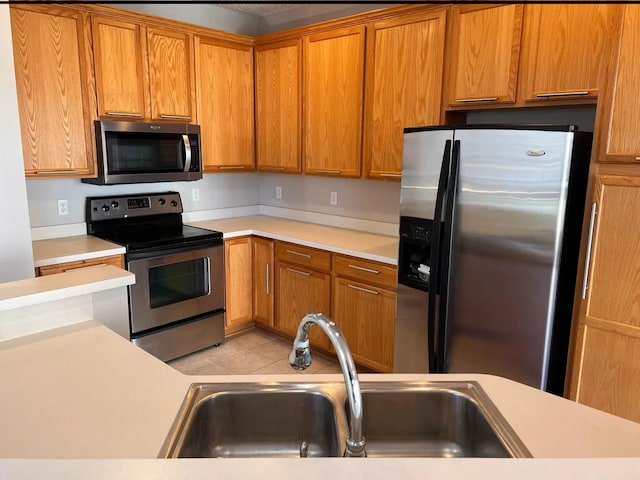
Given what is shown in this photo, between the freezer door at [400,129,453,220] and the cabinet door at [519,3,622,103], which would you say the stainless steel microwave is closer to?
the freezer door at [400,129,453,220]

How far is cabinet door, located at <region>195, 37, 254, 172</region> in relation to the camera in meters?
3.64

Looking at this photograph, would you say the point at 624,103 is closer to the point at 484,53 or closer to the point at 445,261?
the point at 484,53

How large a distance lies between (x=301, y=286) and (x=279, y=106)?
4.86 ft

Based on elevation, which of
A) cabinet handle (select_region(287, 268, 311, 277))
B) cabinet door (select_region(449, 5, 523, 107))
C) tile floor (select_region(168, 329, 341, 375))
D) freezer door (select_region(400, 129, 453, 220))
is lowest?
tile floor (select_region(168, 329, 341, 375))

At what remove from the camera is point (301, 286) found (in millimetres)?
3463

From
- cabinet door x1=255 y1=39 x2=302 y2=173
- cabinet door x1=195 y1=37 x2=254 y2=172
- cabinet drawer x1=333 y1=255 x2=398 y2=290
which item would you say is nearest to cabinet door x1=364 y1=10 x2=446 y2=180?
cabinet drawer x1=333 y1=255 x2=398 y2=290

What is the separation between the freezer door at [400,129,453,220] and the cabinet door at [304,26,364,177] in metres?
0.80

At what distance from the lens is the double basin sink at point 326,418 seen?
1.23 m

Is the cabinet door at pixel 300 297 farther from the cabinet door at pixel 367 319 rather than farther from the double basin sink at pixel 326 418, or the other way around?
the double basin sink at pixel 326 418

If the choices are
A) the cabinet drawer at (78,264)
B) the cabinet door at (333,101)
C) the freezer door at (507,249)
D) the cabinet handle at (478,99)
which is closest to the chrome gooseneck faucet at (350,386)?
the freezer door at (507,249)

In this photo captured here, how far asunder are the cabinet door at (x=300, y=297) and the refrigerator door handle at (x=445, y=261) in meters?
0.98

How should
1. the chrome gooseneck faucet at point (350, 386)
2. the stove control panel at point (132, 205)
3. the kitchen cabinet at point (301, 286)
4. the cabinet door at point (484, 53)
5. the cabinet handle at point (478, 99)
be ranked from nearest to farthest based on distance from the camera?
the chrome gooseneck faucet at point (350, 386) → the cabinet door at point (484, 53) → the cabinet handle at point (478, 99) → the kitchen cabinet at point (301, 286) → the stove control panel at point (132, 205)

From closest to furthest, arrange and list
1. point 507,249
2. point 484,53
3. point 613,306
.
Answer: point 613,306 < point 507,249 < point 484,53

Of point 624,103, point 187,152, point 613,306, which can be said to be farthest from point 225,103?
point 613,306
